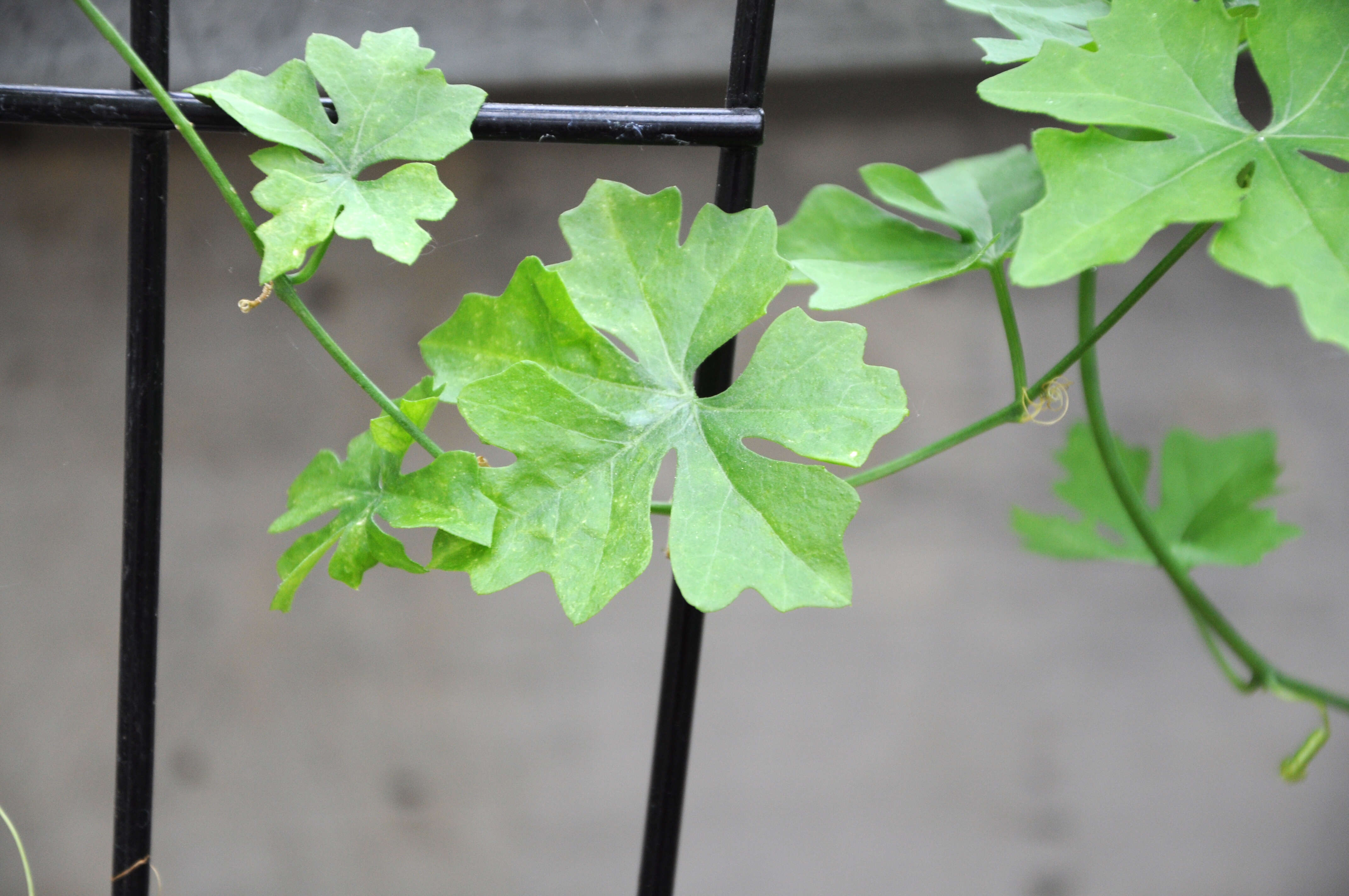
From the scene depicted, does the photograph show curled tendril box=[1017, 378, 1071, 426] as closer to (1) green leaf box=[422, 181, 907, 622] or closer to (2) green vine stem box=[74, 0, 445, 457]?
(1) green leaf box=[422, 181, 907, 622]

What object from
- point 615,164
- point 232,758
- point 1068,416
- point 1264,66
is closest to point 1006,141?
point 1068,416

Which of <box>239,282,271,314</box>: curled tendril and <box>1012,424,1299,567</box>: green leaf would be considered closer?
<box>239,282,271,314</box>: curled tendril

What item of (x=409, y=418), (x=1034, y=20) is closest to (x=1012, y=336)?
(x=1034, y=20)

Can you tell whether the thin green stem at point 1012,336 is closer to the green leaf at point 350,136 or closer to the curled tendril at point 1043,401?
the curled tendril at point 1043,401

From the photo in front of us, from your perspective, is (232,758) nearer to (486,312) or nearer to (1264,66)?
(486,312)

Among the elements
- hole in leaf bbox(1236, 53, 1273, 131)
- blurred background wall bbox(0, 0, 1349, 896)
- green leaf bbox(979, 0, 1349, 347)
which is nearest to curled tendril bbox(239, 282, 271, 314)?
green leaf bbox(979, 0, 1349, 347)

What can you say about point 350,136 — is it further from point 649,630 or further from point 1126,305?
point 649,630

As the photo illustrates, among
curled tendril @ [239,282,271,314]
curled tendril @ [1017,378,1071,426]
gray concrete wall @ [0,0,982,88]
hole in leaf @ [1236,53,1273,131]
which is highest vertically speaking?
hole in leaf @ [1236,53,1273,131]
